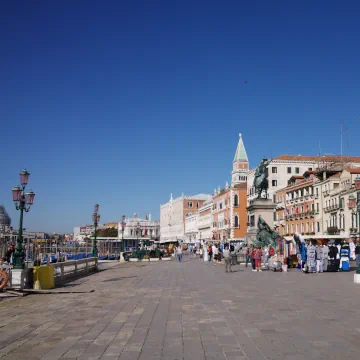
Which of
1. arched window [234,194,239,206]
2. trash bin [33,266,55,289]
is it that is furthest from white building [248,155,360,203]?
trash bin [33,266,55,289]

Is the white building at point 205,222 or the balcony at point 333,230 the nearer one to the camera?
the balcony at point 333,230

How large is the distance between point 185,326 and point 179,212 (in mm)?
158351

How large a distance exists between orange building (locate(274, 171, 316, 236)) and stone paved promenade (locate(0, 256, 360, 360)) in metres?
53.7

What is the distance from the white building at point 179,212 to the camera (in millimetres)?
163125

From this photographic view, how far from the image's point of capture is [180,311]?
12180 mm

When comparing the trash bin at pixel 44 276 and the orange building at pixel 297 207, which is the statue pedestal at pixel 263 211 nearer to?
the trash bin at pixel 44 276

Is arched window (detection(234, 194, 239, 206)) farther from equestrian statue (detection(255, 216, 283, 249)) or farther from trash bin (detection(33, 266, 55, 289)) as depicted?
trash bin (detection(33, 266, 55, 289))

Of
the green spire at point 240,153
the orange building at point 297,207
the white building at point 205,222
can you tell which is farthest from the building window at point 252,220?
the green spire at point 240,153

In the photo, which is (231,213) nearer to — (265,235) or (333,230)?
(333,230)

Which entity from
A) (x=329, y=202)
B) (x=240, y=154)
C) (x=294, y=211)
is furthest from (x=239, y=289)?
(x=240, y=154)

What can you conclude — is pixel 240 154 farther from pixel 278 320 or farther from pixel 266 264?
pixel 278 320

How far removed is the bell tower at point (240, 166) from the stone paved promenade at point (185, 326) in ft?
362

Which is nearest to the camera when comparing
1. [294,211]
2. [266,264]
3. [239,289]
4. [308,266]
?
[239,289]

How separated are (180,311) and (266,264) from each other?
19.0 meters
